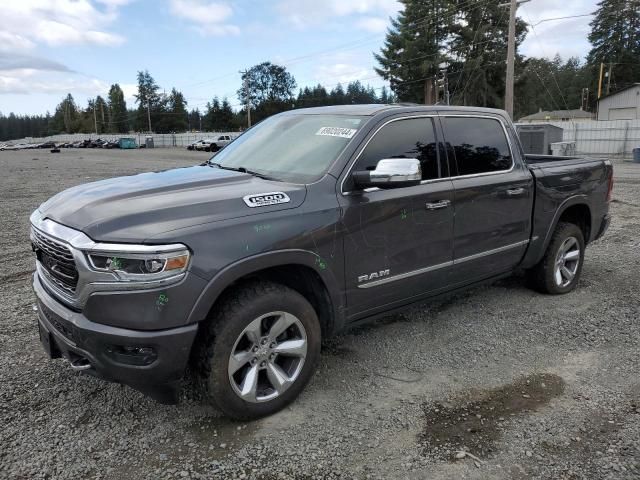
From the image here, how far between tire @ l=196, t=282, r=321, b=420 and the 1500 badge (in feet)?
1.57

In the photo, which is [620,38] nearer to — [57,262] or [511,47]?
[511,47]

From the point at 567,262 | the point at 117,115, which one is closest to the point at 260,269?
the point at 567,262

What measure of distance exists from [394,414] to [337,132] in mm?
1943

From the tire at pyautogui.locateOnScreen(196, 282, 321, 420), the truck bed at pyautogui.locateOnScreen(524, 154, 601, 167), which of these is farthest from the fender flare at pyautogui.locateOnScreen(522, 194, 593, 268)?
the tire at pyautogui.locateOnScreen(196, 282, 321, 420)

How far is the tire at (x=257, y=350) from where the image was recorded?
2.85 meters

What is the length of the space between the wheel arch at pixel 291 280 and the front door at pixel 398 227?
14 cm

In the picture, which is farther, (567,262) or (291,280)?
(567,262)

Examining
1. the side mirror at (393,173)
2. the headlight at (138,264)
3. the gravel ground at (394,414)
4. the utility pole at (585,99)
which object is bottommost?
the gravel ground at (394,414)

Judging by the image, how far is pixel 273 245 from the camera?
115 inches

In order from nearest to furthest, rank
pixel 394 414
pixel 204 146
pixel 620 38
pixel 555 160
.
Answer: pixel 394 414, pixel 555 160, pixel 204 146, pixel 620 38

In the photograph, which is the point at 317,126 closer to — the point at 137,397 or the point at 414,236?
the point at 414,236

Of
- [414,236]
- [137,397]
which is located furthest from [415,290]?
[137,397]

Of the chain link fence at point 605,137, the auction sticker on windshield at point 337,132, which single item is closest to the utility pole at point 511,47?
the chain link fence at point 605,137

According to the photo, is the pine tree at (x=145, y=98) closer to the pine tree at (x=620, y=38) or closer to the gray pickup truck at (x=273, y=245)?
the pine tree at (x=620, y=38)
